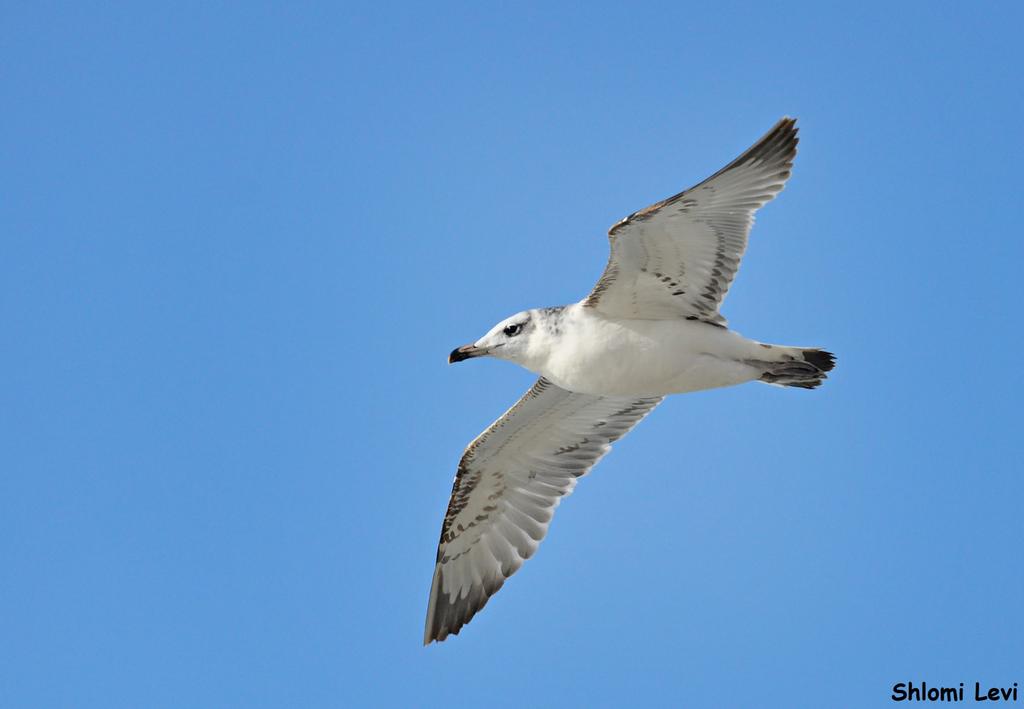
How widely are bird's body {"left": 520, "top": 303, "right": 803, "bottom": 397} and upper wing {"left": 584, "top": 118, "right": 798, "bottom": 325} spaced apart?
169mm

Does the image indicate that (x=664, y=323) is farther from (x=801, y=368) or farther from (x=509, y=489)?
(x=509, y=489)

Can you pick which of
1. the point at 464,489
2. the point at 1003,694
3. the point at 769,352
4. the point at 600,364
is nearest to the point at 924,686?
the point at 1003,694

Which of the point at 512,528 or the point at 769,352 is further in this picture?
the point at 512,528

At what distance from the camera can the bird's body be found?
922cm

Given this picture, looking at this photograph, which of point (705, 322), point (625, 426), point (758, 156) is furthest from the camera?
point (625, 426)

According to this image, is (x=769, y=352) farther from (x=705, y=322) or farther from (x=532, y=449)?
(x=532, y=449)

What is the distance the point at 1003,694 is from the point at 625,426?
12.2ft

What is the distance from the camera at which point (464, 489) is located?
10992 millimetres

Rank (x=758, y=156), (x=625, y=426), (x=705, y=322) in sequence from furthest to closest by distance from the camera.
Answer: (x=625, y=426), (x=705, y=322), (x=758, y=156)

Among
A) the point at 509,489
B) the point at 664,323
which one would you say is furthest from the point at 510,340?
the point at 509,489

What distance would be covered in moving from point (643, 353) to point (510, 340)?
3.43ft

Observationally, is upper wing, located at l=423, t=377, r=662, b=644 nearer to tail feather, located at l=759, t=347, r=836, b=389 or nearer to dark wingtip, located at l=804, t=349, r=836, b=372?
tail feather, located at l=759, t=347, r=836, b=389

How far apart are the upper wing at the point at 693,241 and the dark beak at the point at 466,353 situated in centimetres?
95

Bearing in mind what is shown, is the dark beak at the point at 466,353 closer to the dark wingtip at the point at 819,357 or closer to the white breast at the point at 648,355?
the white breast at the point at 648,355
